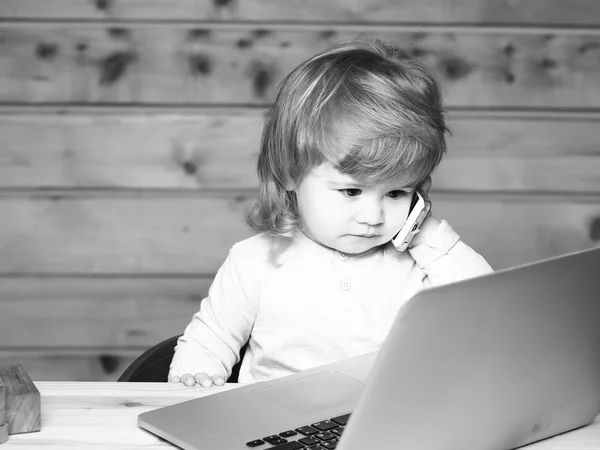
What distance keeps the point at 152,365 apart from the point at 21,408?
536 millimetres

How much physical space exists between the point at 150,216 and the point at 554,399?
5.43 feet

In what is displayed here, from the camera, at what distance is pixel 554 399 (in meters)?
0.83

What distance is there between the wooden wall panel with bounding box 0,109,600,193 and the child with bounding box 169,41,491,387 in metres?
0.84

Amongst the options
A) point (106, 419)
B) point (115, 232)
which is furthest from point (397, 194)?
point (115, 232)

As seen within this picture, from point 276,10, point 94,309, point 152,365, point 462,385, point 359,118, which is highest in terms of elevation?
point 276,10

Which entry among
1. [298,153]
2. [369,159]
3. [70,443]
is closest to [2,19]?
[298,153]

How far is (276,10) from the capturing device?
2.21 metres

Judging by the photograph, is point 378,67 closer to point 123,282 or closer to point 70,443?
point 70,443

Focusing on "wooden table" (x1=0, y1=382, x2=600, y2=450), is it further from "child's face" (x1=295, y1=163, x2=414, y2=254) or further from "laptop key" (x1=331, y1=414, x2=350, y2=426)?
"child's face" (x1=295, y1=163, x2=414, y2=254)

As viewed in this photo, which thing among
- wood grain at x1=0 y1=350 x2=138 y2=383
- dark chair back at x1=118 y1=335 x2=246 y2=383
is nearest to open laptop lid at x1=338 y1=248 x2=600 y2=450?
dark chair back at x1=118 y1=335 x2=246 y2=383

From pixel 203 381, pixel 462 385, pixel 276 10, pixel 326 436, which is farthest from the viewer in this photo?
pixel 276 10

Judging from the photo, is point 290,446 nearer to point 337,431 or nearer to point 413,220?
point 337,431

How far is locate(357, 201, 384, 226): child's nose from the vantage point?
1.24 metres

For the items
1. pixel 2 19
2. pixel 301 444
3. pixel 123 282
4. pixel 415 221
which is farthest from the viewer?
pixel 123 282
